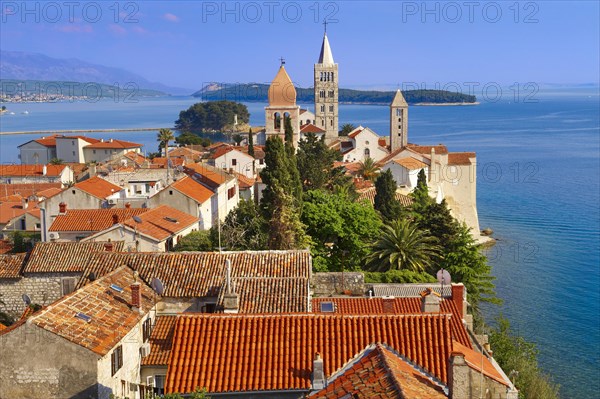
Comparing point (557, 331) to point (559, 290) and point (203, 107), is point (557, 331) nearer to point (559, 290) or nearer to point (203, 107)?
point (559, 290)

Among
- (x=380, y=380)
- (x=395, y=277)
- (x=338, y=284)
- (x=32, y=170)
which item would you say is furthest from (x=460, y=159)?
(x=380, y=380)

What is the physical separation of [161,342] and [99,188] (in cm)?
2308

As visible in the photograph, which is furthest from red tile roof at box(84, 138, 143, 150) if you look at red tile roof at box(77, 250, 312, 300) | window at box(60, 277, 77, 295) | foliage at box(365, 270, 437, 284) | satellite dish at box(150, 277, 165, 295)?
satellite dish at box(150, 277, 165, 295)

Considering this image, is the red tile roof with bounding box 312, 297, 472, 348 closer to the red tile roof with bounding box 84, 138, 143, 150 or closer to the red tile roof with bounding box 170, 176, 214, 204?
the red tile roof with bounding box 170, 176, 214, 204

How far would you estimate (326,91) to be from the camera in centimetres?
9000

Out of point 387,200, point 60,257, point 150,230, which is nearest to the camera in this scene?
point 60,257

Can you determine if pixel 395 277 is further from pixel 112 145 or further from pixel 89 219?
pixel 112 145

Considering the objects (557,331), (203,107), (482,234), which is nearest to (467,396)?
(557,331)

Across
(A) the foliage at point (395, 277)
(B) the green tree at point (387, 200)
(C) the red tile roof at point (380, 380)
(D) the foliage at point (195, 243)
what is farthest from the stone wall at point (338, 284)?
(B) the green tree at point (387, 200)

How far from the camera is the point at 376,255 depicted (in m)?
26.7

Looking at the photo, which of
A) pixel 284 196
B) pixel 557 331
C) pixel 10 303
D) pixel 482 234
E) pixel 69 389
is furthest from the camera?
pixel 482 234

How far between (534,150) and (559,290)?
2904 inches

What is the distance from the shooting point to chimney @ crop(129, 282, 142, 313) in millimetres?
13156

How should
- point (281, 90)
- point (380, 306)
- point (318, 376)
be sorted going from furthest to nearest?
point (281, 90) → point (380, 306) → point (318, 376)
